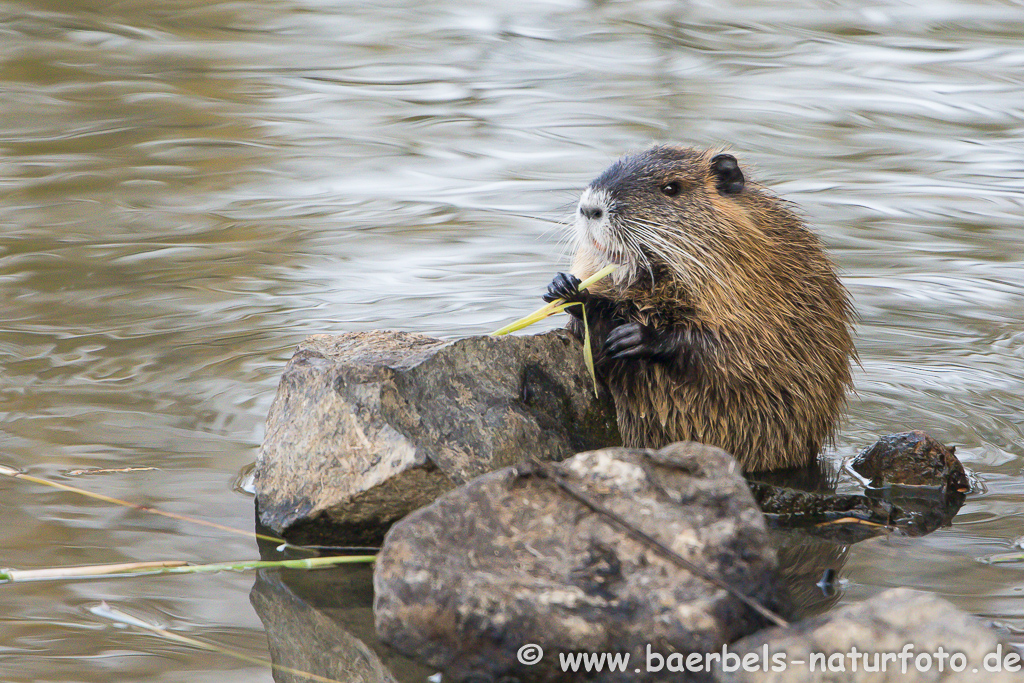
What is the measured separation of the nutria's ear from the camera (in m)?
3.83

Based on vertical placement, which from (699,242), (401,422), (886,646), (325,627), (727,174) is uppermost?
(727,174)

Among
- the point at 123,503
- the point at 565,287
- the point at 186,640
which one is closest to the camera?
the point at 186,640

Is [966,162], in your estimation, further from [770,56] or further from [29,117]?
[29,117]

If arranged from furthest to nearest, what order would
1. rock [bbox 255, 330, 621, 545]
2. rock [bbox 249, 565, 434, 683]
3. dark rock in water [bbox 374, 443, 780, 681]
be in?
1. rock [bbox 255, 330, 621, 545]
2. rock [bbox 249, 565, 434, 683]
3. dark rock in water [bbox 374, 443, 780, 681]

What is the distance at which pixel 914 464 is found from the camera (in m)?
3.56

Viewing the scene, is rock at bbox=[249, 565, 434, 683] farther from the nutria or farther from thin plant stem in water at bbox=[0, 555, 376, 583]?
the nutria

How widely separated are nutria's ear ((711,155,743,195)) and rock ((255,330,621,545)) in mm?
723

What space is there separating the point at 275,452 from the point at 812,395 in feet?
5.27

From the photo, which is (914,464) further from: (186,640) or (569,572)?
(186,640)

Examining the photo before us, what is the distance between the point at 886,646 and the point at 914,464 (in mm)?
1372

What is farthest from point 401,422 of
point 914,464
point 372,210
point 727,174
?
point 372,210

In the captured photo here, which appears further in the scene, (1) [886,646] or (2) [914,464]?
(2) [914,464]

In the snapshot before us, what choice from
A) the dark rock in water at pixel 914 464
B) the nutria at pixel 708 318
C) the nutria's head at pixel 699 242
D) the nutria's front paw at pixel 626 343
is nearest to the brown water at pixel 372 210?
the dark rock in water at pixel 914 464

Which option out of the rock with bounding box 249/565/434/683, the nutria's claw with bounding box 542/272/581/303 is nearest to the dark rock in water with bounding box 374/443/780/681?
the rock with bounding box 249/565/434/683
